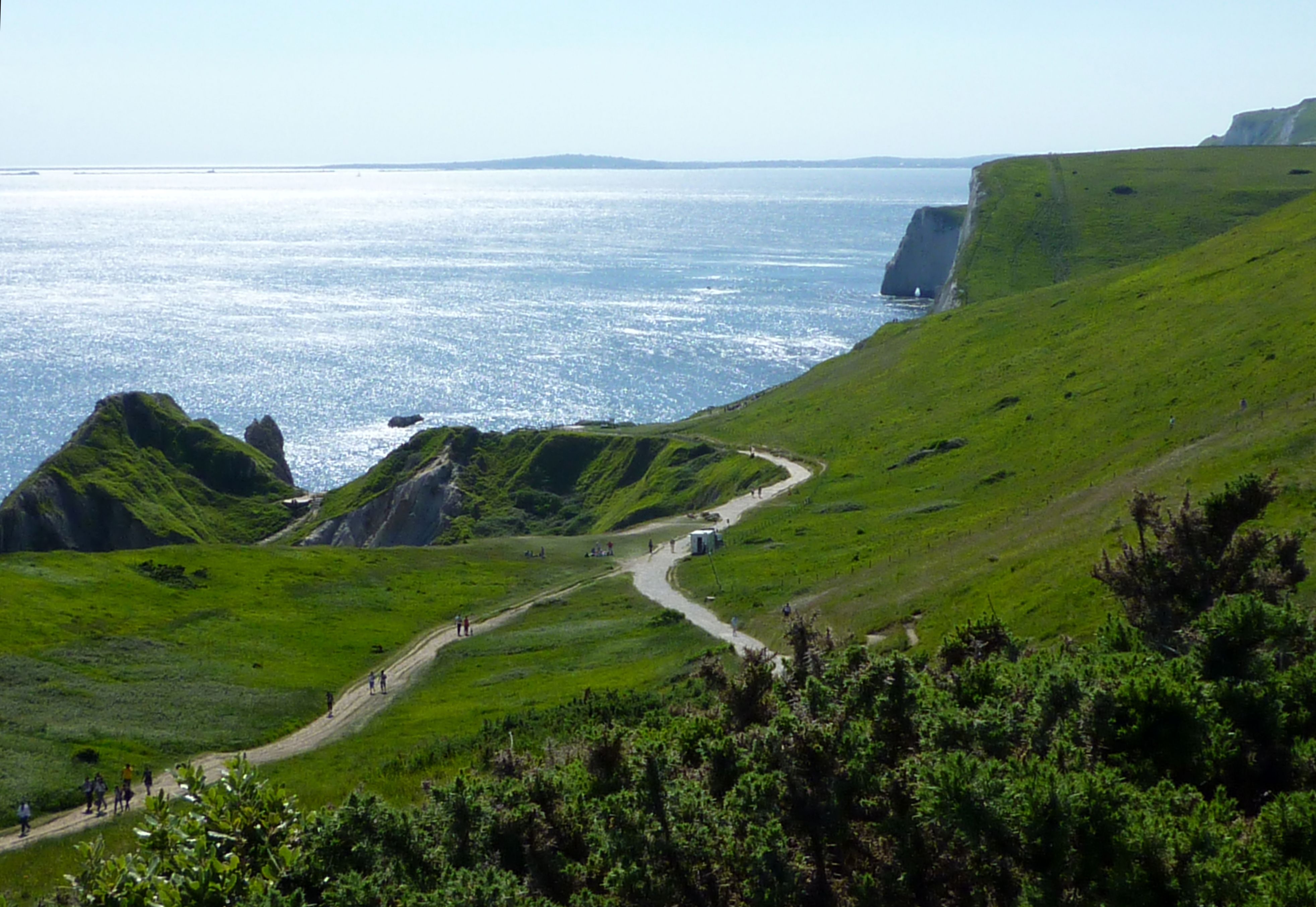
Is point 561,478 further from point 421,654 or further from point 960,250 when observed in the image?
point 960,250

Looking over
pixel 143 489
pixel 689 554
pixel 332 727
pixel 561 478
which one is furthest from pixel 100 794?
pixel 143 489

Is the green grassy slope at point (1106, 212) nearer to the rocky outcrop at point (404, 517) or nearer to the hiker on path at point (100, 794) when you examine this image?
the rocky outcrop at point (404, 517)

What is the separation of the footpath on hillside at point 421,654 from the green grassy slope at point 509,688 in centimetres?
96

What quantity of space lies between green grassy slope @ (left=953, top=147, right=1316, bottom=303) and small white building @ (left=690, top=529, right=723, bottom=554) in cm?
7669

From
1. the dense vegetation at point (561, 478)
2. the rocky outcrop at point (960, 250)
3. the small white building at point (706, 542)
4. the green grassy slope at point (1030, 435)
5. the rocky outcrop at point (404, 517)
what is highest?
the rocky outcrop at point (960, 250)

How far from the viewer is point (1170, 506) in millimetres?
40469

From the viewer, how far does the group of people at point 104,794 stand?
3853 cm

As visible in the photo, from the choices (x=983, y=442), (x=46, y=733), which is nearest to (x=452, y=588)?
(x=46, y=733)

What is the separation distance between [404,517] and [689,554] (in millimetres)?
47087

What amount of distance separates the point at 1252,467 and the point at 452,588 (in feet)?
163

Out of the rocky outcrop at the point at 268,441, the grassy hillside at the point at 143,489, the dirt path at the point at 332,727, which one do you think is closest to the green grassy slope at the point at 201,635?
the dirt path at the point at 332,727

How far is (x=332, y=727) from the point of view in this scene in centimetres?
4959

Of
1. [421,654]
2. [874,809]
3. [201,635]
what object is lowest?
[421,654]

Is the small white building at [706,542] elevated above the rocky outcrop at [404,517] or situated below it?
above
